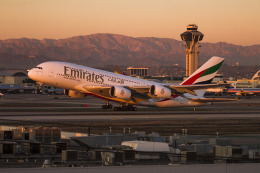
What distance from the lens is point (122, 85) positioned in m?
77.8

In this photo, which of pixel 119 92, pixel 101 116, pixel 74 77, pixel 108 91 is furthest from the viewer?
pixel 108 91

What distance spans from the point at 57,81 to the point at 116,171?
5389 centimetres

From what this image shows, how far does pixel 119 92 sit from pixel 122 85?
12.7ft

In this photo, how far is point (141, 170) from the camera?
20.5 m

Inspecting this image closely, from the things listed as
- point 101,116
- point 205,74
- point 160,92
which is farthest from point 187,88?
point 101,116

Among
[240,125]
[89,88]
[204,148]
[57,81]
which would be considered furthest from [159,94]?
[204,148]

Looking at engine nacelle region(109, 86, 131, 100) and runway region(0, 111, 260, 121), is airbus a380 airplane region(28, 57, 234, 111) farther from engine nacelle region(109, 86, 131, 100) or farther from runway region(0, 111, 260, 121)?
runway region(0, 111, 260, 121)

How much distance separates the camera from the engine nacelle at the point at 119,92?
74.1 meters

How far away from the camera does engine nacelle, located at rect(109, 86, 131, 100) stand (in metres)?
74.1

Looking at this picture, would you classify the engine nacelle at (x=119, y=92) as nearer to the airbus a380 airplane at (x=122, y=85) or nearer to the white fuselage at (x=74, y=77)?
the airbus a380 airplane at (x=122, y=85)

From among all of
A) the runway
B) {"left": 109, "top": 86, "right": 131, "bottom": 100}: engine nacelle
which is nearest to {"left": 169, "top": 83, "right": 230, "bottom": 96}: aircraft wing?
the runway

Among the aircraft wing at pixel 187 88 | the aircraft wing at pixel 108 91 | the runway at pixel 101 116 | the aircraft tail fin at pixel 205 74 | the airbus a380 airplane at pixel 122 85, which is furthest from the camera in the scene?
the aircraft tail fin at pixel 205 74

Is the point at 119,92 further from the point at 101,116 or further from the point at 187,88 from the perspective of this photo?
the point at 187,88

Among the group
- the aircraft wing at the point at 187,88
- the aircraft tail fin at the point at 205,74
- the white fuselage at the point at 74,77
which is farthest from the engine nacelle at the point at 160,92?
the aircraft tail fin at the point at 205,74
